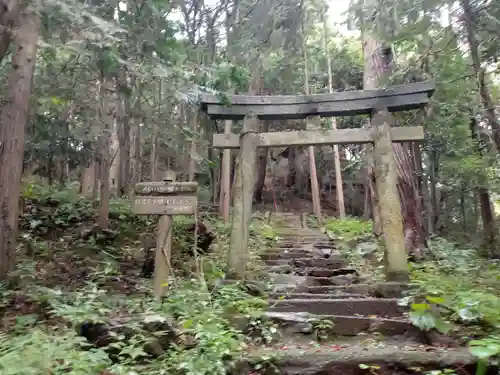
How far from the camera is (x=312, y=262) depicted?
9250 millimetres

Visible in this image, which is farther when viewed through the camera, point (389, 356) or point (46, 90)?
point (46, 90)

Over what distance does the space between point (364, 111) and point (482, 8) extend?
219 centimetres

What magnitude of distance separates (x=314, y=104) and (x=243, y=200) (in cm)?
201

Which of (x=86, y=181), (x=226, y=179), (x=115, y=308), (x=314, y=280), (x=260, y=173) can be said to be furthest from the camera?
(x=260, y=173)

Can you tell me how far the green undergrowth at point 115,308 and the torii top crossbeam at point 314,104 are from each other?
2773 millimetres

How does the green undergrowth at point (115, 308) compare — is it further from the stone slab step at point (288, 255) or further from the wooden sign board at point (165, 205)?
the wooden sign board at point (165, 205)

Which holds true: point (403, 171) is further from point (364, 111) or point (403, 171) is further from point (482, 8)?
point (482, 8)

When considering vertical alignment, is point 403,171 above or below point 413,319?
above

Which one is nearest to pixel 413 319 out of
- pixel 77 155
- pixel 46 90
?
pixel 46 90

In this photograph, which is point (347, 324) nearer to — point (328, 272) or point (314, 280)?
point (314, 280)

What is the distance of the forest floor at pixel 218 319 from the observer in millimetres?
4117

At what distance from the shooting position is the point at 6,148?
6535 mm

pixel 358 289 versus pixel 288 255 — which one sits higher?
pixel 288 255

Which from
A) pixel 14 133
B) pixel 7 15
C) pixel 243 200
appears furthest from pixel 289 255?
pixel 7 15
